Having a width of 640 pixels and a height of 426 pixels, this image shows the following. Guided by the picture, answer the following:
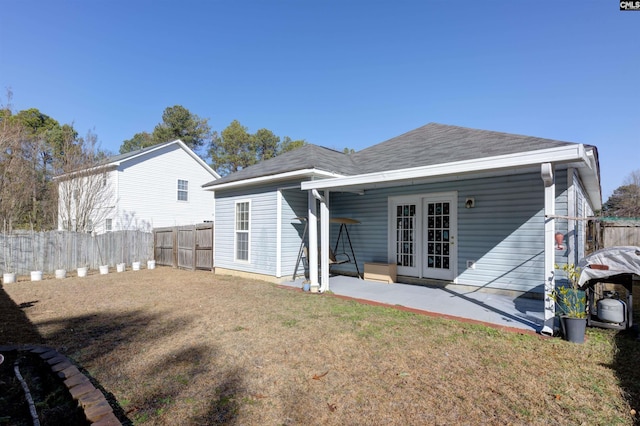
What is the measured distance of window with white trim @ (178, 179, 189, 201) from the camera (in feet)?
53.3

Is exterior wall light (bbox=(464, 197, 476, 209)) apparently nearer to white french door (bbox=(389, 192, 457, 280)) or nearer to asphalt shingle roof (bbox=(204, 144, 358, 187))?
white french door (bbox=(389, 192, 457, 280))

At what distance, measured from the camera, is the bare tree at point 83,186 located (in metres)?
13.3

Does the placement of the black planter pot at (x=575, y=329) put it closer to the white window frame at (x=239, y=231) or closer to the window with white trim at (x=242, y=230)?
the white window frame at (x=239, y=231)

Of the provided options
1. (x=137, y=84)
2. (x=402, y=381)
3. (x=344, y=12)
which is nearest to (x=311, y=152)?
(x=344, y=12)

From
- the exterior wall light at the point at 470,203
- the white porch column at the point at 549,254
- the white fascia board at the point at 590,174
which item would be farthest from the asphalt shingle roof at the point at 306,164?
the white fascia board at the point at 590,174

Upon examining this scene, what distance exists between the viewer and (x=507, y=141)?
6.54m

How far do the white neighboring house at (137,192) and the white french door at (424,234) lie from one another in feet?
32.4

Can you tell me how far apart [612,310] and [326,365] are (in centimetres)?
390

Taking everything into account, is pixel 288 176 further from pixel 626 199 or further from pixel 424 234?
pixel 626 199

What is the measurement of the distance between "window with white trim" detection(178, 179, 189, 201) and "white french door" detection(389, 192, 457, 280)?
1249 cm

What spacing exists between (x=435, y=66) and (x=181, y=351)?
10965 millimetres

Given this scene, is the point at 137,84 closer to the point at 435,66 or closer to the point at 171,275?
the point at 171,275

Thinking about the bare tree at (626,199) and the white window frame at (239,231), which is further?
the bare tree at (626,199)

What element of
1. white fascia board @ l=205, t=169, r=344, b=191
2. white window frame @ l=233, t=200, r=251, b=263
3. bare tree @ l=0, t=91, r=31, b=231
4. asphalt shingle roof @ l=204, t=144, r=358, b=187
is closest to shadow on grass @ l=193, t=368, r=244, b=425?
white fascia board @ l=205, t=169, r=344, b=191
